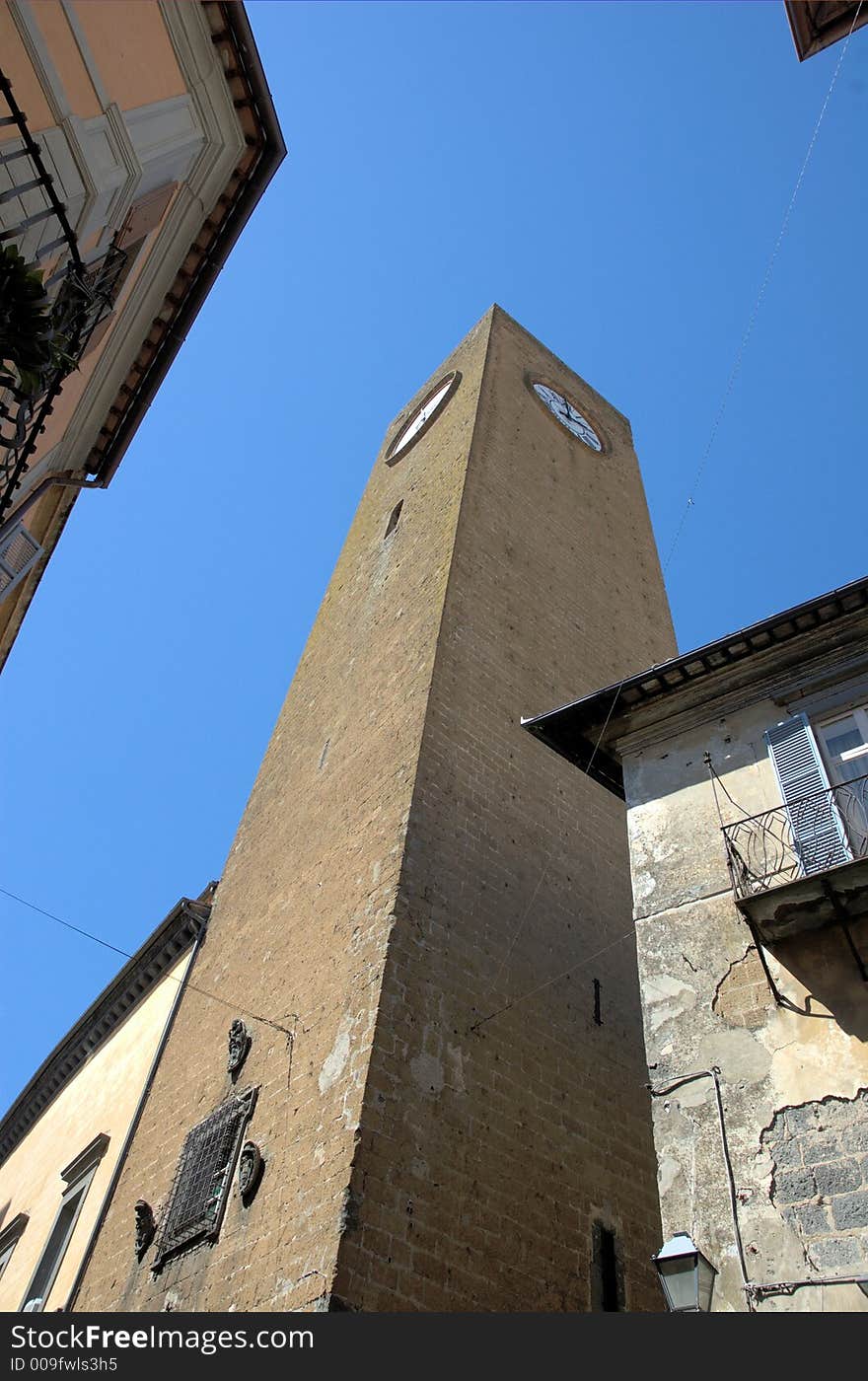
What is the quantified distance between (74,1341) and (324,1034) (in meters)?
2.97

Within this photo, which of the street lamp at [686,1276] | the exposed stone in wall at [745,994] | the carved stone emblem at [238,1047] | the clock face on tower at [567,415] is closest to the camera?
the street lamp at [686,1276]

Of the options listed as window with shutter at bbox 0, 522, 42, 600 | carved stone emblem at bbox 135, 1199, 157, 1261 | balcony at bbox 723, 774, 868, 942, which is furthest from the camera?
carved stone emblem at bbox 135, 1199, 157, 1261

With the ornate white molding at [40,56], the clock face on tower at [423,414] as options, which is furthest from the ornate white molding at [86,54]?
the clock face on tower at [423,414]

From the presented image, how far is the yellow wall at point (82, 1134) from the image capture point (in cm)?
1042

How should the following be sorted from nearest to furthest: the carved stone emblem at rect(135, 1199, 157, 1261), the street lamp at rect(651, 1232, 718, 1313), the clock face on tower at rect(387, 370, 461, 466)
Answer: the street lamp at rect(651, 1232, 718, 1313)
the carved stone emblem at rect(135, 1199, 157, 1261)
the clock face on tower at rect(387, 370, 461, 466)

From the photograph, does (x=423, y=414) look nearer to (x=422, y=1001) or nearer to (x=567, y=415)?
(x=567, y=415)

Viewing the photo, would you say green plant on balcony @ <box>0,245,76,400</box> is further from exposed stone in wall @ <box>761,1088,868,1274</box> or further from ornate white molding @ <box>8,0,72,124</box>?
exposed stone in wall @ <box>761,1088,868,1274</box>

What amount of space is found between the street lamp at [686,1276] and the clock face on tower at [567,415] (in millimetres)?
14789

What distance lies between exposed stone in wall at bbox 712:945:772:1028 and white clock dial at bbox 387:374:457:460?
13.5 m

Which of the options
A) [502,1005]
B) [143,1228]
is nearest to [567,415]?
[502,1005]

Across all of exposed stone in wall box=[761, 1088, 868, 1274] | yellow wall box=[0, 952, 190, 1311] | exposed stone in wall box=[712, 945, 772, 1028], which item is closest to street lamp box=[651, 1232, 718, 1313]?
exposed stone in wall box=[761, 1088, 868, 1274]

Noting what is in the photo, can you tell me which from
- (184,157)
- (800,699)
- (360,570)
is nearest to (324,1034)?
(800,699)

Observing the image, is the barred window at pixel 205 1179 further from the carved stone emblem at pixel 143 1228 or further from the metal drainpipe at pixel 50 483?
the metal drainpipe at pixel 50 483

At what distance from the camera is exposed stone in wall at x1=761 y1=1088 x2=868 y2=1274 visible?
4340mm
